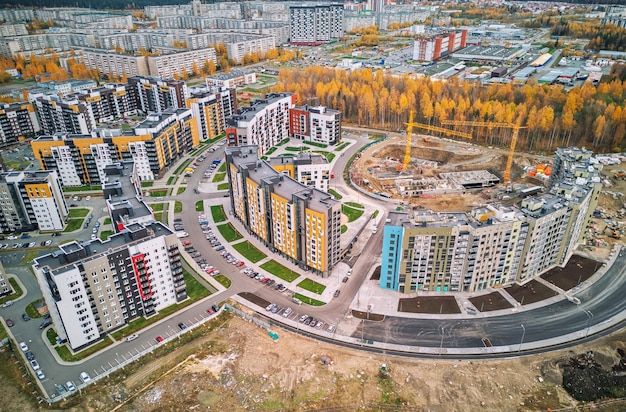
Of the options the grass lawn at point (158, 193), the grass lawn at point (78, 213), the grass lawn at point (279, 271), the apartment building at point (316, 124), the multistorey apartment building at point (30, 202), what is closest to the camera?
the grass lawn at point (279, 271)

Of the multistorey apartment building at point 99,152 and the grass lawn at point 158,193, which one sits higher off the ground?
the multistorey apartment building at point 99,152

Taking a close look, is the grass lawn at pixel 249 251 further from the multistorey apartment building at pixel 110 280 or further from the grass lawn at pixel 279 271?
the multistorey apartment building at pixel 110 280

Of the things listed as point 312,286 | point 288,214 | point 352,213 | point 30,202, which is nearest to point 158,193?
point 30,202

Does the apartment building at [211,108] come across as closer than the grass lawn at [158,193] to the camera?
No

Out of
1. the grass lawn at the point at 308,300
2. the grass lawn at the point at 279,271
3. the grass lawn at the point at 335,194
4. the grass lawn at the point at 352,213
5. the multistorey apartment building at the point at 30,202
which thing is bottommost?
the grass lawn at the point at 308,300

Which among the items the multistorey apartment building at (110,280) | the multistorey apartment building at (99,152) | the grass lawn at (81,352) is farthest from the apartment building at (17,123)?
the grass lawn at (81,352)

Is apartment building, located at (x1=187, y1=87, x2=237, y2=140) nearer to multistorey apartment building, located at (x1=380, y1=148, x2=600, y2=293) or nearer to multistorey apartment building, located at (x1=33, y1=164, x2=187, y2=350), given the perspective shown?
multistorey apartment building, located at (x1=33, y1=164, x2=187, y2=350)
